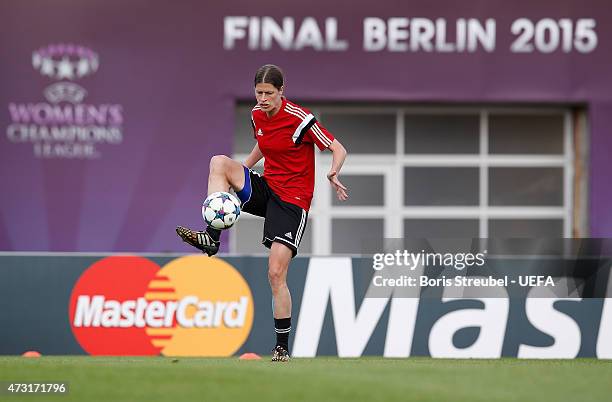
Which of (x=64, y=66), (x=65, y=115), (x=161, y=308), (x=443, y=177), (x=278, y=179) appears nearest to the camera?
(x=278, y=179)

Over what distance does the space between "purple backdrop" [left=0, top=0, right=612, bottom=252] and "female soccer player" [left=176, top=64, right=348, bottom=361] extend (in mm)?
7202

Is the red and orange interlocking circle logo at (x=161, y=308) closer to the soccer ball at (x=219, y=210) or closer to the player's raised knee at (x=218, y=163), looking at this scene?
the soccer ball at (x=219, y=210)

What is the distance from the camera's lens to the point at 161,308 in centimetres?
1311

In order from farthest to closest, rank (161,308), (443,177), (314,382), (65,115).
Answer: (443,177) < (65,115) < (161,308) < (314,382)

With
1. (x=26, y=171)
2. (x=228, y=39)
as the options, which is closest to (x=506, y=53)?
(x=228, y=39)

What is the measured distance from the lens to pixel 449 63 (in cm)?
1752

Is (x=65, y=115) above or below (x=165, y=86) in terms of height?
below

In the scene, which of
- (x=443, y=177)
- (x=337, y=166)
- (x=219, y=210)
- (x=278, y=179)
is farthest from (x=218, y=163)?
(x=443, y=177)

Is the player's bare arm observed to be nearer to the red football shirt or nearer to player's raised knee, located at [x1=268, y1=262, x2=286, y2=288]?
the red football shirt

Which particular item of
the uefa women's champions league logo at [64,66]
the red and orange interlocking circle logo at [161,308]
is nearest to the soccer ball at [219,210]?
the red and orange interlocking circle logo at [161,308]

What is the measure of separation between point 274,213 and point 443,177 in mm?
8379

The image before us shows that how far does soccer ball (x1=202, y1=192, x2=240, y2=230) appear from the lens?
9.75 metres

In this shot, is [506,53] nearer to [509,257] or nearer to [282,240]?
[509,257]

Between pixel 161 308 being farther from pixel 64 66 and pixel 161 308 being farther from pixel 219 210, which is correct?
pixel 64 66
